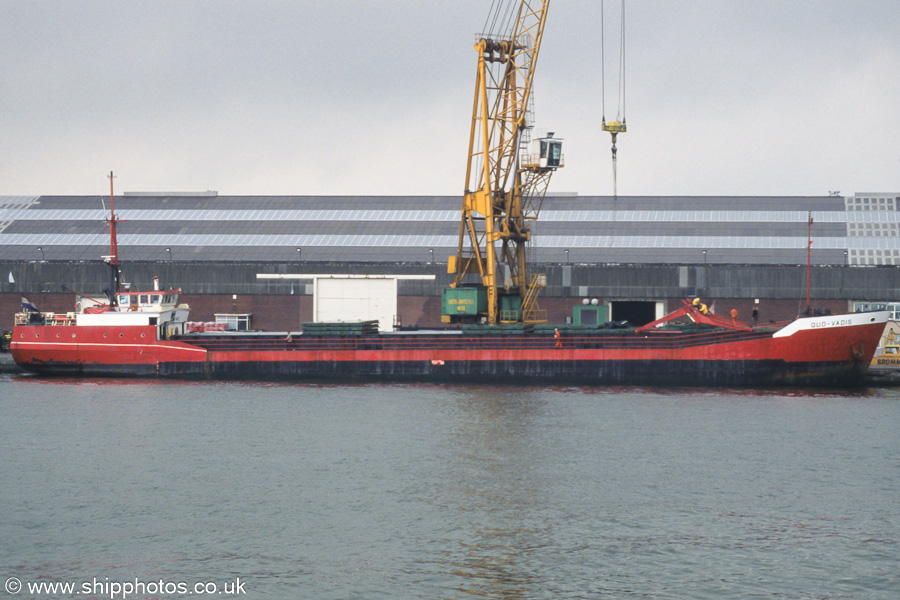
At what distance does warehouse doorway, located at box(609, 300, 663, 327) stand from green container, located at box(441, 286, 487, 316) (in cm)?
1756

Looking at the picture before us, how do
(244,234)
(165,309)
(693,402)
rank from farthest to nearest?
(244,234) < (165,309) < (693,402)

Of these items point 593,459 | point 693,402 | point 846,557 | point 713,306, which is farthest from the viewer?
point 713,306

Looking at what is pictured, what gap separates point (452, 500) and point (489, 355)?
3387 centimetres

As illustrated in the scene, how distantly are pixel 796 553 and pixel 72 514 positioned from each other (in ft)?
78.0

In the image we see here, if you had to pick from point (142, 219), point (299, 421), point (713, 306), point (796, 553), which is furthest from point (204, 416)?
point (142, 219)

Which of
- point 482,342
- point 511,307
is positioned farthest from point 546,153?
point 482,342

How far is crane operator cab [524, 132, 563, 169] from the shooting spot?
236 ft

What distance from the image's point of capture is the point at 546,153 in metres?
71.9

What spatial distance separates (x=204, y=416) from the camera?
50812mm

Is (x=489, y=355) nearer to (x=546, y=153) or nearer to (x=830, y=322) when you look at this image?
(x=546, y=153)

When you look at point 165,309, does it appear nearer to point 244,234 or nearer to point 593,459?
point 244,234

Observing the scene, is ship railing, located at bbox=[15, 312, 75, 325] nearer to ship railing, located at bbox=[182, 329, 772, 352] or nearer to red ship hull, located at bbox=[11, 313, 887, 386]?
red ship hull, located at bbox=[11, 313, 887, 386]

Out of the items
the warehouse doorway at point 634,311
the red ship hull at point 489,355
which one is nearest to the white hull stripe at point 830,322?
the red ship hull at point 489,355

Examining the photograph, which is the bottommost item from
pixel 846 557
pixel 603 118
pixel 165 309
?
pixel 846 557
